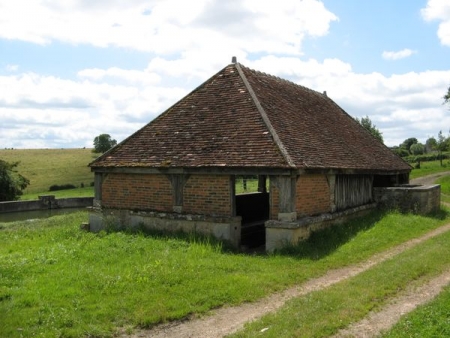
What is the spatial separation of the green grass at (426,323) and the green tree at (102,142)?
69337 millimetres

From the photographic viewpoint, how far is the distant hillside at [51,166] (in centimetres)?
5241

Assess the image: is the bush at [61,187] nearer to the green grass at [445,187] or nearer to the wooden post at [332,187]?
the green grass at [445,187]

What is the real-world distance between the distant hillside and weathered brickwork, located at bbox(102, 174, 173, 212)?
3233 cm

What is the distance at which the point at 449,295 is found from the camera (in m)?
6.71

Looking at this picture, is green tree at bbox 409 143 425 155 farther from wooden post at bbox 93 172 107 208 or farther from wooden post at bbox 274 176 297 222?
wooden post at bbox 274 176 297 222

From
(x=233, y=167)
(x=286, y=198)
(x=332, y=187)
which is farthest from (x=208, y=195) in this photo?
(x=332, y=187)

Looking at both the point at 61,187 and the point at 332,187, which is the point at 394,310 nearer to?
the point at 332,187

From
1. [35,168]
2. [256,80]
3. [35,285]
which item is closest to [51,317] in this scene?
[35,285]

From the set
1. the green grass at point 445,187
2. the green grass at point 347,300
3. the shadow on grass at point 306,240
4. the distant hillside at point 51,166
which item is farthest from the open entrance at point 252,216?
the distant hillside at point 51,166

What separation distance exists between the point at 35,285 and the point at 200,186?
207 inches

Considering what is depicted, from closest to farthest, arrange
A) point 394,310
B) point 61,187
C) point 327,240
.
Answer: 1. point 394,310
2. point 327,240
3. point 61,187

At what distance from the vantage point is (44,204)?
32969 mm

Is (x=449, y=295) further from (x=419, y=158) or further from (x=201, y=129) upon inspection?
(x=419, y=158)

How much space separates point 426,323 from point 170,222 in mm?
7969
